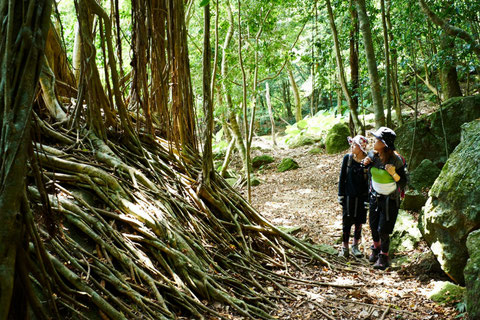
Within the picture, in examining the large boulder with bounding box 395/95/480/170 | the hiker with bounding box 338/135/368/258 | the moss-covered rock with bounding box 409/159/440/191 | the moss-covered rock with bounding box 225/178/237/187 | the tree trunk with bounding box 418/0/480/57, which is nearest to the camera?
the hiker with bounding box 338/135/368/258

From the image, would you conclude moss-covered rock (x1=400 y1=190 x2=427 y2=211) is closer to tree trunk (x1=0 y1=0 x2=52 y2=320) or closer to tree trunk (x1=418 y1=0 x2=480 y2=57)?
tree trunk (x1=418 y1=0 x2=480 y2=57)

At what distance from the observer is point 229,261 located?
3346mm

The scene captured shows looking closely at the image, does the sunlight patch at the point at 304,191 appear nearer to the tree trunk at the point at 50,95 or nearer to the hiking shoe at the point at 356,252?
the hiking shoe at the point at 356,252

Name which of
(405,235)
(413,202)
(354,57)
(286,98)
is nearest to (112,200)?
(405,235)

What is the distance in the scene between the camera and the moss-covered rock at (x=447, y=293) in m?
3.20

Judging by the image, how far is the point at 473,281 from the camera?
2.62m

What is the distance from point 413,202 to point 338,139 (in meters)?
6.46

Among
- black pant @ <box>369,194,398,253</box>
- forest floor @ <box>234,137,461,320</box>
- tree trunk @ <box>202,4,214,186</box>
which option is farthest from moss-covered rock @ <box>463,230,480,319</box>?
tree trunk @ <box>202,4,214,186</box>

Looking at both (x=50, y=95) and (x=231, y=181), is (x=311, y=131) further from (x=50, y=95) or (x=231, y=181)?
(x=50, y=95)

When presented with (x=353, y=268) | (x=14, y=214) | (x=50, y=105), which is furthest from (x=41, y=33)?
(x=353, y=268)

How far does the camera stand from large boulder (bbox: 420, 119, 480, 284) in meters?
3.38

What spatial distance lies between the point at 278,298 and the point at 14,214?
2.32 meters

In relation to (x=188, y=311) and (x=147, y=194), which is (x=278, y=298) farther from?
(x=147, y=194)

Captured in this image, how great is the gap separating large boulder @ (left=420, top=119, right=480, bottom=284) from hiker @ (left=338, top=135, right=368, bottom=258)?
750 mm
